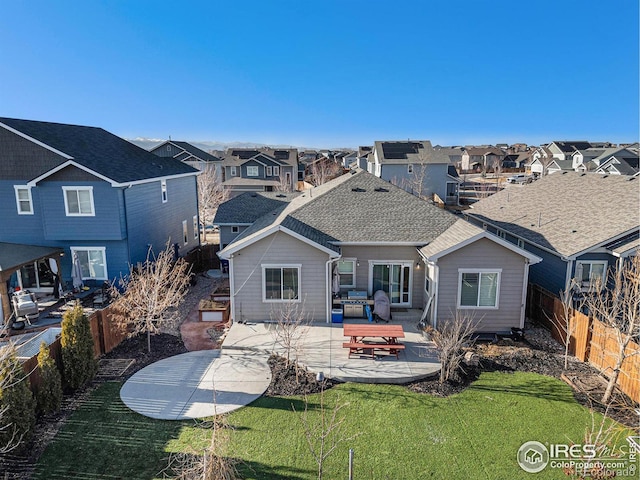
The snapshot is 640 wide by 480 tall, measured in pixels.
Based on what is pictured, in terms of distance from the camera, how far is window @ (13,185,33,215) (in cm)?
1970

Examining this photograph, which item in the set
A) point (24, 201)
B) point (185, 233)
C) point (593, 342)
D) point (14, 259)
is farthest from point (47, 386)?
point (185, 233)

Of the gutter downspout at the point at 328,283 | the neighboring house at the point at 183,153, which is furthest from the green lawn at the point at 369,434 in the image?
the neighboring house at the point at 183,153

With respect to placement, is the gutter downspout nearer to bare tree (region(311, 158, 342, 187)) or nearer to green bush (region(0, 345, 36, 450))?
green bush (region(0, 345, 36, 450))

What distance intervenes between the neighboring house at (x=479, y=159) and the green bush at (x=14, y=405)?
95.7 m

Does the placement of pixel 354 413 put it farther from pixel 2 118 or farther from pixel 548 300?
pixel 2 118

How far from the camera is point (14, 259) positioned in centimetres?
1764

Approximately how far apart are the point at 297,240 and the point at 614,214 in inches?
557

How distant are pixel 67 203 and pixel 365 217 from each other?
46.7ft

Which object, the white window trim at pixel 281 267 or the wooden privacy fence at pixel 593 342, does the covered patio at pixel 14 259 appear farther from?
the wooden privacy fence at pixel 593 342

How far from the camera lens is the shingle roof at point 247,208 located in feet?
79.0

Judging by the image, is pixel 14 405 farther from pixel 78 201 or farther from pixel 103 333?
pixel 78 201

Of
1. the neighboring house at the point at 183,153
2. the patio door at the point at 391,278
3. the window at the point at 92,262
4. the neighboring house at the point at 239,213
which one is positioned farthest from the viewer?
the neighboring house at the point at 183,153

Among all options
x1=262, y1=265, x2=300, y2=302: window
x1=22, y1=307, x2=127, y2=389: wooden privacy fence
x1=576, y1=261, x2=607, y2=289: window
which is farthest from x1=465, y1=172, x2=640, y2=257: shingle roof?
A: x1=22, y1=307, x2=127, y2=389: wooden privacy fence

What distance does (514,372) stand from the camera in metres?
12.7
